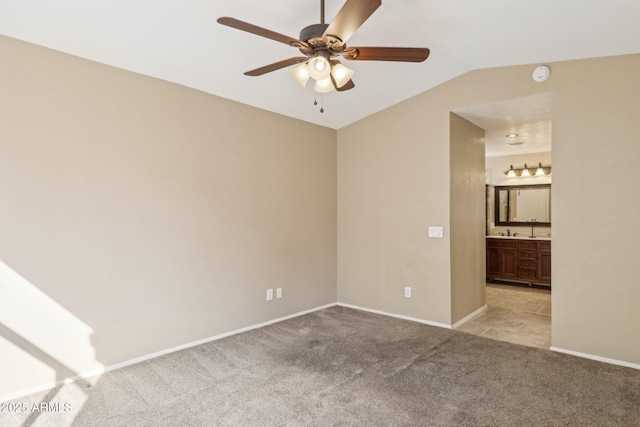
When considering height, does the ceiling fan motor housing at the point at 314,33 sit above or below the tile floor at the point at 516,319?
above

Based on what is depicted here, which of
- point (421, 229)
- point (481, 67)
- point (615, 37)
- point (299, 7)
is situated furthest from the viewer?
point (421, 229)

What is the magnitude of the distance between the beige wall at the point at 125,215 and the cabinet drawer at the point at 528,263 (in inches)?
169

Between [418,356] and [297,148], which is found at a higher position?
[297,148]

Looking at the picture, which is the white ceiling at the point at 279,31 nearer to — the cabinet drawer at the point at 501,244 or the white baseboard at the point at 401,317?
the white baseboard at the point at 401,317

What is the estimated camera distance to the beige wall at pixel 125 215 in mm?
2643

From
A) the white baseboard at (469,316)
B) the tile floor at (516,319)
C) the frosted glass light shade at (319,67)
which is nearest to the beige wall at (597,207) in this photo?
the tile floor at (516,319)

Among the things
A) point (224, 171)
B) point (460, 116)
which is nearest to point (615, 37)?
point (460, 116)

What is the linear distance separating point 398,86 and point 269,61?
158 cm

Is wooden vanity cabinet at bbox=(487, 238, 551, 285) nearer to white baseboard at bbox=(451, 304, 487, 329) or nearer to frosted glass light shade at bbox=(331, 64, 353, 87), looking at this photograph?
white baseboard at bbox=(451, 304, 487, 329)

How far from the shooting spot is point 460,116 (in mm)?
4281

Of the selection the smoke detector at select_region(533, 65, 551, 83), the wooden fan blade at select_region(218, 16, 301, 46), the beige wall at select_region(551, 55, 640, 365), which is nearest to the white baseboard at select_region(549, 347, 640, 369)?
the beige wall at select_region(551, 55, 640, 365)

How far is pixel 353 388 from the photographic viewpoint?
270cm

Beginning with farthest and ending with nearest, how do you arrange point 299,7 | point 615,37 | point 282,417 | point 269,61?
point 269,61 → point 615,37 → point 299,7 → point 282,417

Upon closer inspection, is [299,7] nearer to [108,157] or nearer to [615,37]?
[108,157]
